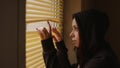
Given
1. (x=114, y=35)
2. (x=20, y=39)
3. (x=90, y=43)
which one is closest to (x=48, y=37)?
(x=90, y=43)

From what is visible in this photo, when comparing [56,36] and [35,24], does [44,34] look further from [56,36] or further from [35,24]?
[56,36]

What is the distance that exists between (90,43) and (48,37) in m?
0.25

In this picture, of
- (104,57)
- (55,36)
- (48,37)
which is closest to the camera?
(104,57)

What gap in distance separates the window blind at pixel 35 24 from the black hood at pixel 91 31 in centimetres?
23

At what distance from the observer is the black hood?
4.10ft

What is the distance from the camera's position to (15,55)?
0.85m

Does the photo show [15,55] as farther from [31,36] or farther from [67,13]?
[67,13]

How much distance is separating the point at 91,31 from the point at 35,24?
0.33 metres

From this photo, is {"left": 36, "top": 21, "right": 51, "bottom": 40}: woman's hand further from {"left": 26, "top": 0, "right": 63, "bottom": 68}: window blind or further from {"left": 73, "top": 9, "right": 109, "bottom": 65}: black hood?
{"left": 73, "top": 9, "right": 109, "bottom": 65}: black hood

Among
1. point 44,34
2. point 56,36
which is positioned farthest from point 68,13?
point 44,34

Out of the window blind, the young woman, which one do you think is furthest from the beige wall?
the young woman

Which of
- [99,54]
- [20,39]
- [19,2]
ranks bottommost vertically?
[99,54]

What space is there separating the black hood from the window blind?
235mm

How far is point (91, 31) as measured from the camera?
4.11 feet
